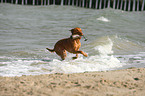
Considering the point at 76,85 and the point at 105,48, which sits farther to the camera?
the point at 105,48

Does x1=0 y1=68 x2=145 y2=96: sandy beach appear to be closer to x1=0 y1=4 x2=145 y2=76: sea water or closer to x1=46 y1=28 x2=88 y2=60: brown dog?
x1=0 y1=4 x2=145 y2=76: sea water

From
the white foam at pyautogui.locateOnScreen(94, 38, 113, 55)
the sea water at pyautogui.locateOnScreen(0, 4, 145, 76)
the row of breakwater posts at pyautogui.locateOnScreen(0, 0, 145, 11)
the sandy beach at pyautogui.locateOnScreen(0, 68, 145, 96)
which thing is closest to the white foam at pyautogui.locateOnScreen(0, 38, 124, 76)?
the sea water at pyautogui.locateOnScreen(0, 4, 145, 76)

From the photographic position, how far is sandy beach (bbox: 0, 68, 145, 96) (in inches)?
144

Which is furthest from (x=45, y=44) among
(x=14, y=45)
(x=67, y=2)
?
(x=67, y=2)

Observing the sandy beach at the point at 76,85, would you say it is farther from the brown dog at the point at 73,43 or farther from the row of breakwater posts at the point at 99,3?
the row of breakwater posts at the point at 99,3

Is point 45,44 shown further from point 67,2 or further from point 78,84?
point 67,2

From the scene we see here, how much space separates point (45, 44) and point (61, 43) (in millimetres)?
3332

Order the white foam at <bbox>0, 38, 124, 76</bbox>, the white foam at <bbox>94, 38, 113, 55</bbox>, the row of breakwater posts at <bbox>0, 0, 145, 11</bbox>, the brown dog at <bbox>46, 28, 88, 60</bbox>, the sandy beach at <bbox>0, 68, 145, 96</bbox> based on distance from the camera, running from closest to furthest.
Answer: the sandy beach at <bbox>0, 68, 145, 96</bbox> < the white foam at <bbox>0, 38, 124, 76</bbox> < the brown dog at <bbox>46, 28, 88, 60</bbox> < the white foam at <bbox>94, 38, 113, 55</bbox> < the row of breakwater posts at <bbox>0, 0, 145, 11</bbox>

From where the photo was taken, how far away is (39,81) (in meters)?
4.18

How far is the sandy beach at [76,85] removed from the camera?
366 centimetres

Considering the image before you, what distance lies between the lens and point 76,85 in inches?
157

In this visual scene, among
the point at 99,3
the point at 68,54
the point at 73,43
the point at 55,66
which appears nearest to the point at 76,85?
the point at 55,66

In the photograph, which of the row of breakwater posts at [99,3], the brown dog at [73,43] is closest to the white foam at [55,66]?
the brown dog at [73,43]

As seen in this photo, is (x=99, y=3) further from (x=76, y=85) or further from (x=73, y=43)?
(x=76, y=85)
